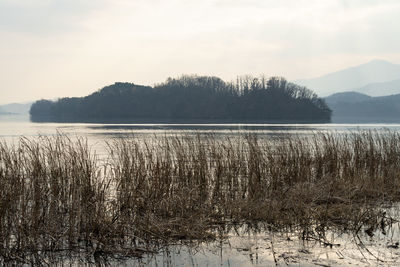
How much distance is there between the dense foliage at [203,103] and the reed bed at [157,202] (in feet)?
342

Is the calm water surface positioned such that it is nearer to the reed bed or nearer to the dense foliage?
the reed bed

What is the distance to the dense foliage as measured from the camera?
404 ft

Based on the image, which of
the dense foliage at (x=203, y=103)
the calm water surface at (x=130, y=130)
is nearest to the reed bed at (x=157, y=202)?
the calm water surface at (x=130, y=130)

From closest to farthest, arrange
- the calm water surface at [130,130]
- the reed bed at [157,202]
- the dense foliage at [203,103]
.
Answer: the reed bed at [157,202], the calm water surface at [130,130], the dense foliage at [203,103]

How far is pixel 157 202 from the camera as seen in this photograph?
28.4ft

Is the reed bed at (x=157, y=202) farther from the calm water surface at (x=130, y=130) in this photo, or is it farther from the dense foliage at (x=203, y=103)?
the dense foliage at (x=203, y=103)

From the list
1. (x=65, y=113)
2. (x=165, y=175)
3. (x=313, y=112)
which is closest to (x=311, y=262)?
(x=165, y=175)

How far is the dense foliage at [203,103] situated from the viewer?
123000mm

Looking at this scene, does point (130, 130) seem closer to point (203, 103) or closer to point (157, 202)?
point (157, 202)

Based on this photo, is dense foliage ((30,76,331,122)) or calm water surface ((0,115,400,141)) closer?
calm water surface ((0,115,400,141))

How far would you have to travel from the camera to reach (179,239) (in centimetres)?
739

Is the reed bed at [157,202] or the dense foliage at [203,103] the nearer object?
the reed bed at [157,202]

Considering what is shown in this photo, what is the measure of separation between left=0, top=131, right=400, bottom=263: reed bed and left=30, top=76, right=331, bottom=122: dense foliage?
10424cm

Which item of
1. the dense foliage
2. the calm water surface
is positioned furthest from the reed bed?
the dense foliage
